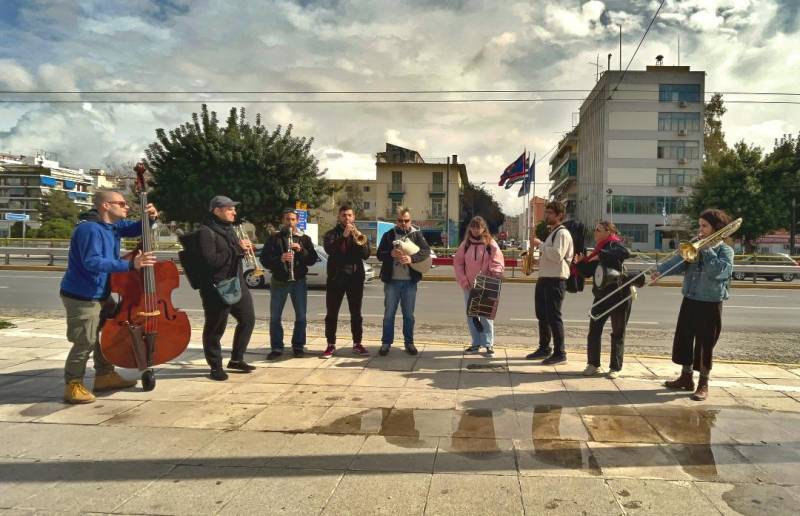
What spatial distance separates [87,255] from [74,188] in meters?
145

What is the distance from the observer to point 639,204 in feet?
186

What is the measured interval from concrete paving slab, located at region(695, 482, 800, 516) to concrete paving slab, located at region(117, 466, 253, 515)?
264 centimetres

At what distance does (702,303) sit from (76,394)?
5606mm

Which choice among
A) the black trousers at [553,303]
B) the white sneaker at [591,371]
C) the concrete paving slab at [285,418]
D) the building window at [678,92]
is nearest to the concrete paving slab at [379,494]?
the concrete paving slab at [285,418]

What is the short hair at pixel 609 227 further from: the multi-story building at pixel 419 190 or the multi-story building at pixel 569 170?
the multi-story building at pixel 569 170

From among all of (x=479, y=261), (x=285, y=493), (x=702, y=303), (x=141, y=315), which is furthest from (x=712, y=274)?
(x=141, y=315)

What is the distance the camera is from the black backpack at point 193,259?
512cm

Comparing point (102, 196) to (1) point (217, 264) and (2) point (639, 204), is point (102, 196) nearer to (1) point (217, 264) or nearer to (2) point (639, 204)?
(1) point (217, 264)

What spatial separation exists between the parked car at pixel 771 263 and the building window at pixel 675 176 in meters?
36.3

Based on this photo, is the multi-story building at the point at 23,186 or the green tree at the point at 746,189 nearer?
the green tree at the point at 746,189

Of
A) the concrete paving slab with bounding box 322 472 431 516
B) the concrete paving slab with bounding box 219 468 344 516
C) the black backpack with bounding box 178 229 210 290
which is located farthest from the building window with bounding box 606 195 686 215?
the concrete paving slab with bounding box 219 468 344 516

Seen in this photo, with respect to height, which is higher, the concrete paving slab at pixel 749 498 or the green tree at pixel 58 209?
the green tree at pixel 58 209

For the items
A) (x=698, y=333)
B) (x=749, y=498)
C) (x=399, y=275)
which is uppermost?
(x=399, y=275)

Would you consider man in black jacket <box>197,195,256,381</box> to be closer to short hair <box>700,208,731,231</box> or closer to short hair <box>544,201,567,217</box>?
short hair <box>544,201,567,217</box>
